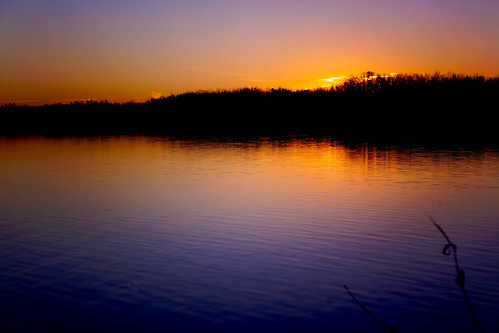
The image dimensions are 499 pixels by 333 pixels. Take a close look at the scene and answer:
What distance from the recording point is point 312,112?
6788 centimetres

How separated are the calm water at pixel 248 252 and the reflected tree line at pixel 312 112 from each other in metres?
22.2

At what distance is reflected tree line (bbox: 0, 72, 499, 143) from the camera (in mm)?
51084

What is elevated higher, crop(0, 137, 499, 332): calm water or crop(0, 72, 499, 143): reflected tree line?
crop(0, 72, 499, 143): reflected tree line

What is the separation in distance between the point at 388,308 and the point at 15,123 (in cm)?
9119

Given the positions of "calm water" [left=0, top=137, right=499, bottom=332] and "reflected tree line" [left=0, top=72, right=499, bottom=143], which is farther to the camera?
"reflected tree line" [left=0, top=72, right=499, bottom=143]

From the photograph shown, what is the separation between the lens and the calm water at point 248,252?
5672mm

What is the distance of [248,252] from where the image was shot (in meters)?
8.29

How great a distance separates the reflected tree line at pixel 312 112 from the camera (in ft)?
168

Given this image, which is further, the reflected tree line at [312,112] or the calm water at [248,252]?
the reflected tree line at [312,112]

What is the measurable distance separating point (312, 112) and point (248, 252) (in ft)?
200

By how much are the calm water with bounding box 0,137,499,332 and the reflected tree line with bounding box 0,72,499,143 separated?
22213mm

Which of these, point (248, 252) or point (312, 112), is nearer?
point (248, 252)

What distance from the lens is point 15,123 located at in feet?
283

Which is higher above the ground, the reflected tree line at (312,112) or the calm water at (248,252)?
the reflected tree line at (312,112)
